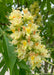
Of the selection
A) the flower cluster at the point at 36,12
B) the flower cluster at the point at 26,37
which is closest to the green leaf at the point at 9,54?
the flower cluster at the point at 26,37

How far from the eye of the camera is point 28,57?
79 cm

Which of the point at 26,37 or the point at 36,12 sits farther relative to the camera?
the point at 36,12

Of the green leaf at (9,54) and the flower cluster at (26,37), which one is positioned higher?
the flower cluster at (26,37)

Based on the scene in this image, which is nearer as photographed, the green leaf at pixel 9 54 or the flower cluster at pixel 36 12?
the green leaf at pixel 9 54

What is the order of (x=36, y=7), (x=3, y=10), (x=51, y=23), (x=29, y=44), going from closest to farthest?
(x=29, y=44)
(x=3, y=10)
(x=36, y=7)
(x=51, y=23)

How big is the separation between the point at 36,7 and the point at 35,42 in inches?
29.5

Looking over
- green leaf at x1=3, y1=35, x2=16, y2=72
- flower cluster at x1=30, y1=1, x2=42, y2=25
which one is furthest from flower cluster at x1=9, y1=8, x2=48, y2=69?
flower cluster at x1=30, y1=1, x2=42, y2=25

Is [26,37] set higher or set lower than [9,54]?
higher

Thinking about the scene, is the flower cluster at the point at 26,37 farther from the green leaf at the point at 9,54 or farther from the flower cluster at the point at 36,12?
the flower cluster at the point at 36,12

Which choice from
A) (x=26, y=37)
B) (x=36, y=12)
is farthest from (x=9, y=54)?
(x=36, y=12)

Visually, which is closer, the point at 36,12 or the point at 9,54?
the point at 9,54

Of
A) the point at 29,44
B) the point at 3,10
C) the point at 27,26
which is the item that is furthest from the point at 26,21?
the point at 3,10

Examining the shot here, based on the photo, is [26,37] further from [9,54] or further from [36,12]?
[36,12]

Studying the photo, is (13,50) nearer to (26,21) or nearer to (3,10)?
(26,21)
